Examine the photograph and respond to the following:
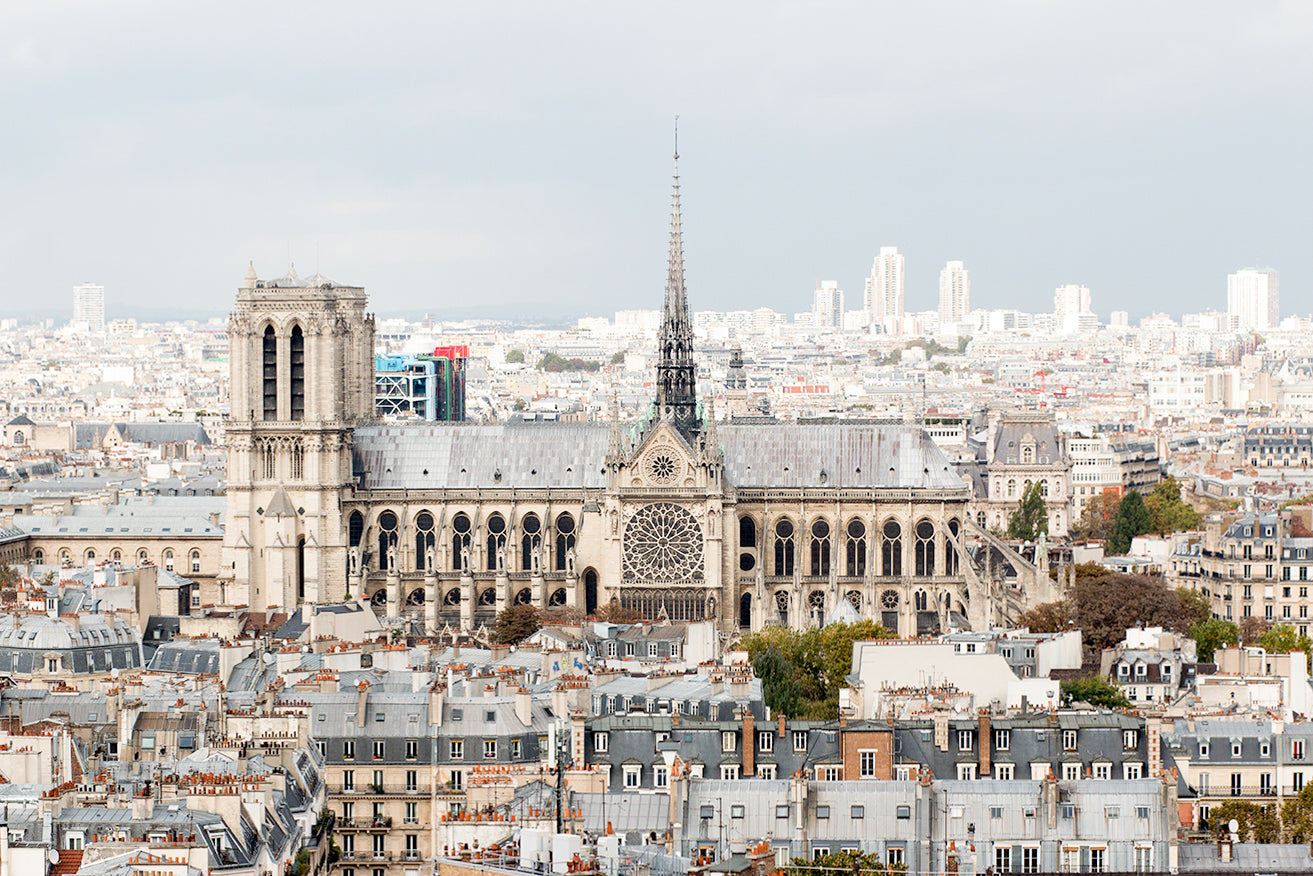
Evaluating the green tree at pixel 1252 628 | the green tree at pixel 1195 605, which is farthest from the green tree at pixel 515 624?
the green tree at pixel 1252 628

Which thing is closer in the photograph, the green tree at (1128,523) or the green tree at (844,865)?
the green tree at (844,865)

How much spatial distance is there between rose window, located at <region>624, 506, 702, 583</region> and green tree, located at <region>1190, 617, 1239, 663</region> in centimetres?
2152

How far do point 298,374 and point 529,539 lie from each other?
32.7 ft

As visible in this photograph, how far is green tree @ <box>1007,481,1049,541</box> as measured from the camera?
6024 inches

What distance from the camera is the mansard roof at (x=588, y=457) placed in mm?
121375

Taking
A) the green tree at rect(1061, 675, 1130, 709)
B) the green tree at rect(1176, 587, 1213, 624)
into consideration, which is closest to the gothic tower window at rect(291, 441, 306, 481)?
the green tree at rect(1176, 587, 1213, 624)

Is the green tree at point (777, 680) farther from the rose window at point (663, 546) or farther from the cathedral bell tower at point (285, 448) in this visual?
the cathedral bell tower at point (285, 448)

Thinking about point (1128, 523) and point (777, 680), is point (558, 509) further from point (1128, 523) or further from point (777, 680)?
point (777, 680)

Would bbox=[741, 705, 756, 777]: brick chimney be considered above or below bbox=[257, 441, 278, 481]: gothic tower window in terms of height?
below

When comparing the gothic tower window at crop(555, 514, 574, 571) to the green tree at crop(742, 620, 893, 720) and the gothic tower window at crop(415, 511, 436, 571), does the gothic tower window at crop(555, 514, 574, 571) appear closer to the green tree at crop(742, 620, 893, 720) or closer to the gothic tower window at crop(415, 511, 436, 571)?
the gothic tower window at crop(415, 511, 436, 571)

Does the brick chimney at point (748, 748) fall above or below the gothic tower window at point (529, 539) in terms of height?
below

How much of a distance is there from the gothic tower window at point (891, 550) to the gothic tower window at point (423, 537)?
52.6 feet

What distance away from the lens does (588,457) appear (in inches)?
4847

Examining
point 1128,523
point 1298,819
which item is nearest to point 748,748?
point 1298,819
